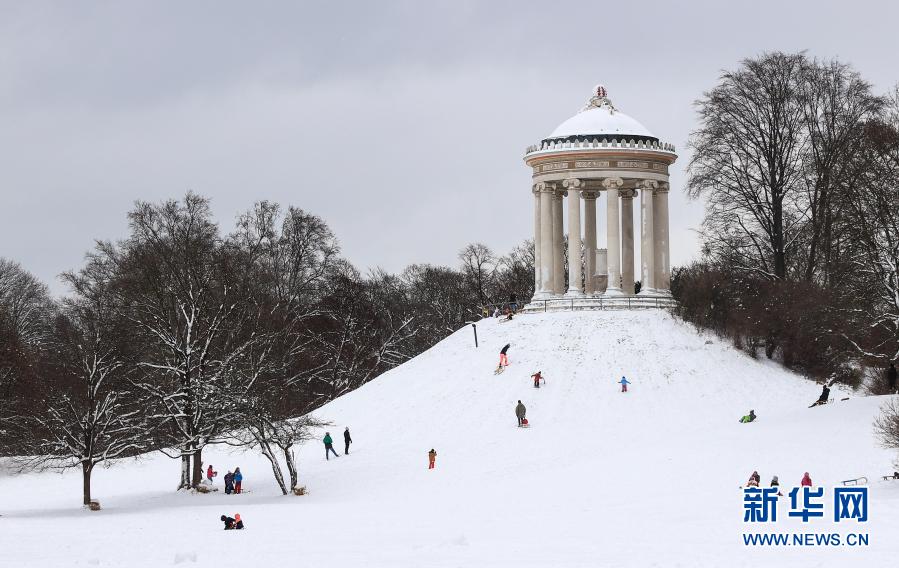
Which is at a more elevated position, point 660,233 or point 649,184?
point 649,184

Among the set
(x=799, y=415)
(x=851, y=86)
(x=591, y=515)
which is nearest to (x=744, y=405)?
(x=799, y=415)

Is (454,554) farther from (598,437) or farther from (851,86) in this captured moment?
(851,86)

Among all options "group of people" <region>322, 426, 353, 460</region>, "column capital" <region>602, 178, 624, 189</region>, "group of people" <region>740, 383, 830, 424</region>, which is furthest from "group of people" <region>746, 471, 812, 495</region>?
"column capital" <region>602, 178, 624, 189</region>

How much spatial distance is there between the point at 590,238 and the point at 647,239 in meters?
5.29

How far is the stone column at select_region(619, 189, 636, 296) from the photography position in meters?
69.9

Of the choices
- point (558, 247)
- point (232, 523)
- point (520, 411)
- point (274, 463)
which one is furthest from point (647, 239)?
point (232, 523)

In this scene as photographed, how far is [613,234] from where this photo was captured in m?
66.5

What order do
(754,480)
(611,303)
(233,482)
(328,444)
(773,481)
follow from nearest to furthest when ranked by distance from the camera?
(773,481) < (754,480) < (233,482) < (328,444) < (611,303)

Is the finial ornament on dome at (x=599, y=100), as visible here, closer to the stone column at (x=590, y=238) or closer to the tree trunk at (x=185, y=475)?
the stone column at (x=590, y=238)

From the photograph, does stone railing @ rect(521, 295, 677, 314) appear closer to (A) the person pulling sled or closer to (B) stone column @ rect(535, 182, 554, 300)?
(B) stone column @ rect(535, 182, 554, 300)

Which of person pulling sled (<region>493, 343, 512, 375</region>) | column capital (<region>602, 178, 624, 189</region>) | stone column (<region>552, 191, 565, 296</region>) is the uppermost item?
column capital (<region>602, 178, 624, 189</region>)

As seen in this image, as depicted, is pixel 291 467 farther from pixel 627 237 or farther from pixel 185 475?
pixel 627 237

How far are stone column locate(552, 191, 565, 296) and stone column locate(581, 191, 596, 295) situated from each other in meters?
1.80

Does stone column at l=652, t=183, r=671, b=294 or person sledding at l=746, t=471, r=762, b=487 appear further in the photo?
stone column at l=652, t=183, r=671, b=294
